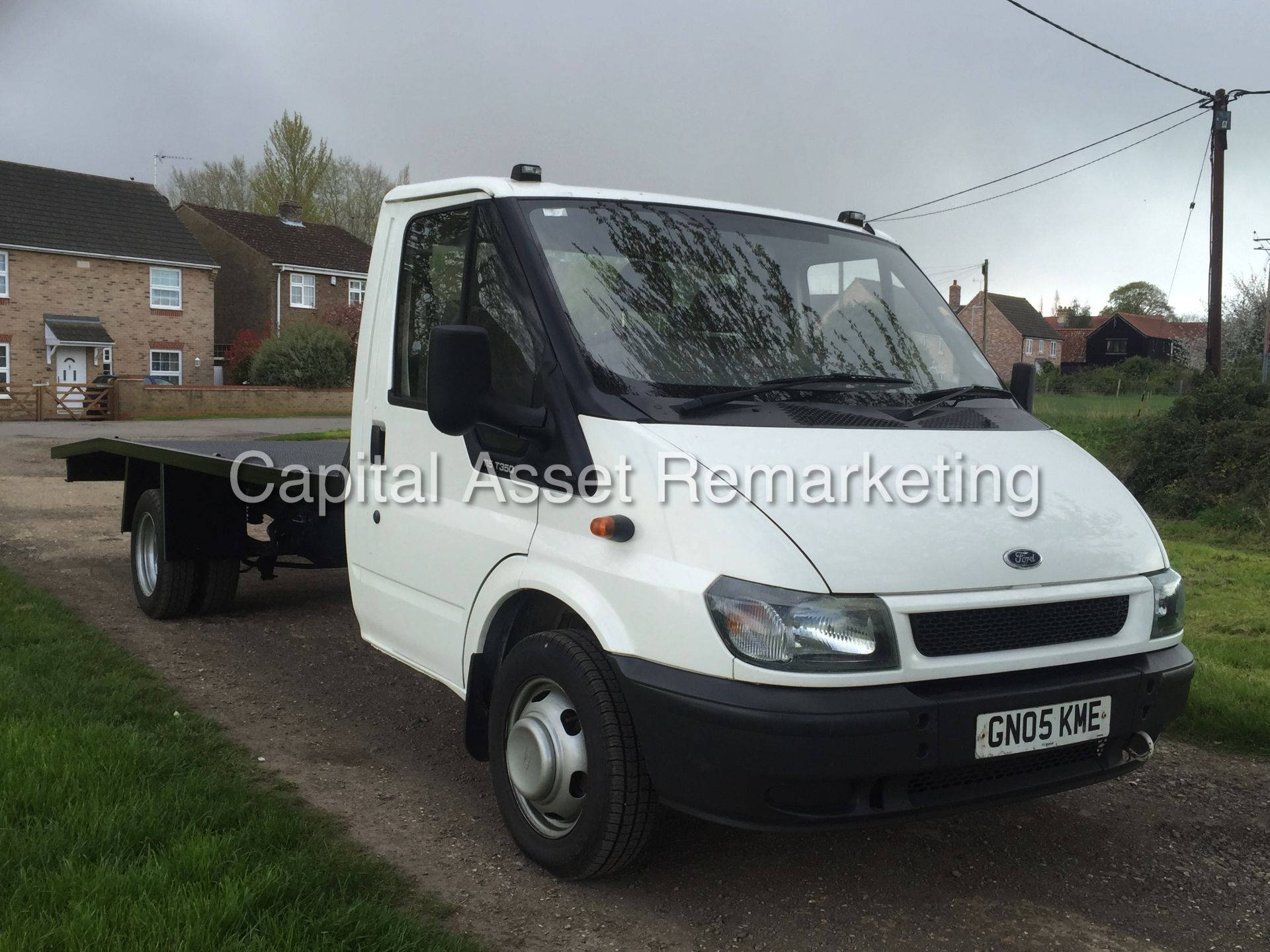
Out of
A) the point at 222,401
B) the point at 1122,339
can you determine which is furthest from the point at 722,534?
the point at 1122,339

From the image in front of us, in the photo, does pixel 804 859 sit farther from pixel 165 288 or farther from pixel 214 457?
pixel 165 288

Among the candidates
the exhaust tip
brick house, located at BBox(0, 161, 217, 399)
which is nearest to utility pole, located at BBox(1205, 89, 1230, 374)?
the exhaust tip

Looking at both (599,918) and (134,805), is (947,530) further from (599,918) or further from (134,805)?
→ (134,805)

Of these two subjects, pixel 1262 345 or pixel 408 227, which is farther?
pixel 1262 345

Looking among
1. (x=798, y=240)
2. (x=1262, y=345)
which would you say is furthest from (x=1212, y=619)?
(x=1262, y=345)

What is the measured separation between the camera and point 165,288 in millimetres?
42594

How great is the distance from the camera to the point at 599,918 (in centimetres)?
332

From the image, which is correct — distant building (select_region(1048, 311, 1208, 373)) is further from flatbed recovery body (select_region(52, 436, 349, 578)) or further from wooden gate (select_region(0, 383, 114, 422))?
flatbed recovery body (select_region(52, 436, 349, 578))

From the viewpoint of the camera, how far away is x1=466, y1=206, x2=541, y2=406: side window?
3686 mm

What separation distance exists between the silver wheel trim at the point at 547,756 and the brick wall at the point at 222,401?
29962 millimetres

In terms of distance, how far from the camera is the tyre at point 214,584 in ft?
22.9

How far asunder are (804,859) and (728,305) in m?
1.92

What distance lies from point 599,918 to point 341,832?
42.5 inches

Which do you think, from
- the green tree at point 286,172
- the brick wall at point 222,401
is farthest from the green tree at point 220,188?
the brick wall at point 222,401
